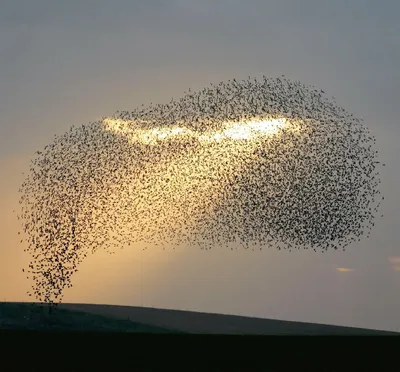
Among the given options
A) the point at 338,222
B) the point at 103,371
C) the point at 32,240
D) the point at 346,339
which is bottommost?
the point at 103,371

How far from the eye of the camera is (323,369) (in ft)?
82.1

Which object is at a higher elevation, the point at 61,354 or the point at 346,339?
the point at 346,339

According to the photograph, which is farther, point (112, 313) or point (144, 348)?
point (112, 313)

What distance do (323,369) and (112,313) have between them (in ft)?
82.1

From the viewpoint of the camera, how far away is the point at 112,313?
48.1 m

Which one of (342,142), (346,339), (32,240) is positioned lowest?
(346,339)

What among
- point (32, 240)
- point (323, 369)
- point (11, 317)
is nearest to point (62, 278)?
point (32, 240)

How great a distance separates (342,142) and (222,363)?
1394cm

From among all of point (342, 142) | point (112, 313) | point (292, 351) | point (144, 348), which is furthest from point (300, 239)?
point (112, 313)

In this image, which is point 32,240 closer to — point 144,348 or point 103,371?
point 144,348

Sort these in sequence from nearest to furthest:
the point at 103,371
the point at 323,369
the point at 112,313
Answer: the point at 103,371 → the point at 323,369 → the point at 112,313

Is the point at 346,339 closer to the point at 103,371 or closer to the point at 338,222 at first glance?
the point at 338,222

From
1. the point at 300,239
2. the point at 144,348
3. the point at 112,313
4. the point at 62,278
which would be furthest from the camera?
the point at 112,313

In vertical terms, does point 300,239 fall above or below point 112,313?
above
